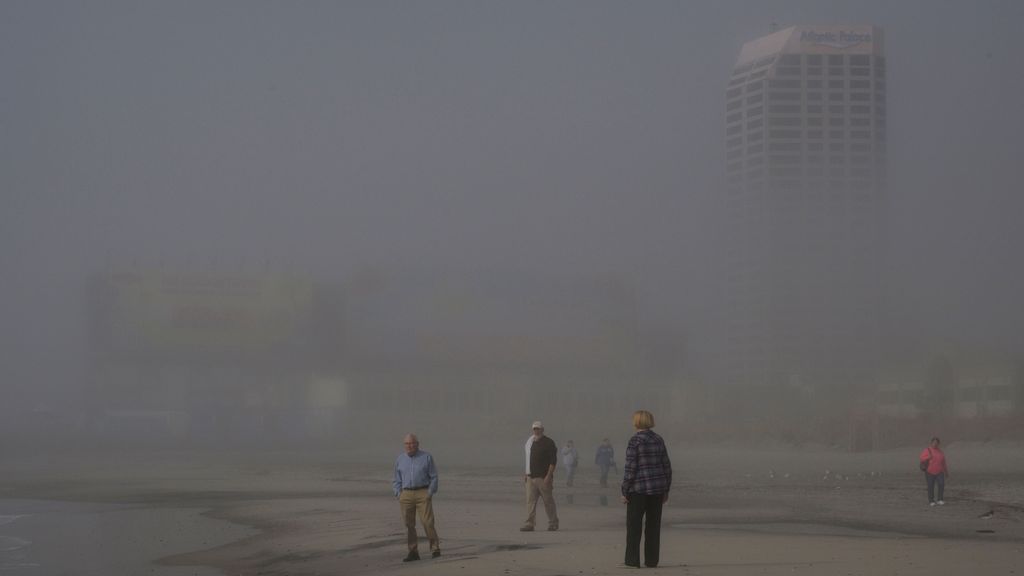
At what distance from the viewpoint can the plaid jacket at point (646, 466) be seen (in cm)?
1445

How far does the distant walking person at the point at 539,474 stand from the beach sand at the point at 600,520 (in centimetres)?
43

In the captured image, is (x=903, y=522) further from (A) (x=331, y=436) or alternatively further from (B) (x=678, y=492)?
(A) (x=331, y=436)

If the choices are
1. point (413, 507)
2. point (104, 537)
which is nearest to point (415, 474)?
point (413, 507)

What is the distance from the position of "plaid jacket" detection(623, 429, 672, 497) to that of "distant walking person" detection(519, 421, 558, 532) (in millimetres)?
6817

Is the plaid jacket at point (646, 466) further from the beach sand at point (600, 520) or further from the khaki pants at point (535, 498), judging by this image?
the khaki pants at point (535, 498)

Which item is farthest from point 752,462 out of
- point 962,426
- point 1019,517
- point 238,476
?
point 1019,517

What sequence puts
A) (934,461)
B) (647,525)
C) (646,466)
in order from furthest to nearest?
(934,461)
(647,525)
(646,466)

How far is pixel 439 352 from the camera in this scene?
5162 inches

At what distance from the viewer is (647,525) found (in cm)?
1495

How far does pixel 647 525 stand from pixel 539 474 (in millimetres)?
6609

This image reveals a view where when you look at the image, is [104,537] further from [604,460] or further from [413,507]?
[604,460]

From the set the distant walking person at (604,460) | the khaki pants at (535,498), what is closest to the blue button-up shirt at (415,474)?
the khaki pants at (535,498)

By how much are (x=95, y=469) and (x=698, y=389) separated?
59.2 meters

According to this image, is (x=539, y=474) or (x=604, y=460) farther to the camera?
(x=604, y=460)
